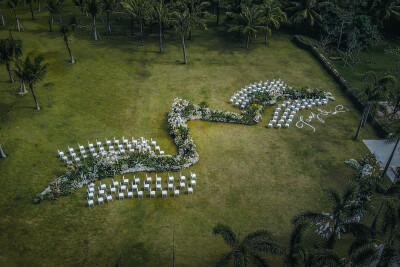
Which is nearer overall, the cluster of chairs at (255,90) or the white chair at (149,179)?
the white chair at (149,179)

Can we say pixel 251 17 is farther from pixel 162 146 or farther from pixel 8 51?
pixel 8 51

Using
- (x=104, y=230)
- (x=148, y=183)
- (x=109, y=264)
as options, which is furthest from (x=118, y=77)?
(x=109, y=264)

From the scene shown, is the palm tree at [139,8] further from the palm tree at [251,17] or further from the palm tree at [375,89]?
the palm tree at [375,89]

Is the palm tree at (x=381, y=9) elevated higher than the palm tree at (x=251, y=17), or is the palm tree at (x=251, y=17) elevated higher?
the palm tree at (x=381, y=9)

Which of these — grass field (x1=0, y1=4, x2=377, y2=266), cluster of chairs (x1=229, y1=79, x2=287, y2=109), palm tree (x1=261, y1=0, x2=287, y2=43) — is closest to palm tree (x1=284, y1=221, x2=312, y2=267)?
grass field (x1=0, y1=4, x2=377, y2=266)

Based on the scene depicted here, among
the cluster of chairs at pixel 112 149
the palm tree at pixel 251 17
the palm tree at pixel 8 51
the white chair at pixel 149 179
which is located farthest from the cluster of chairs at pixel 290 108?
the palm tree at pixel 8 51

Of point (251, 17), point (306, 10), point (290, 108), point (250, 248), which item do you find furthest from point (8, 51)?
point (306, 10)
